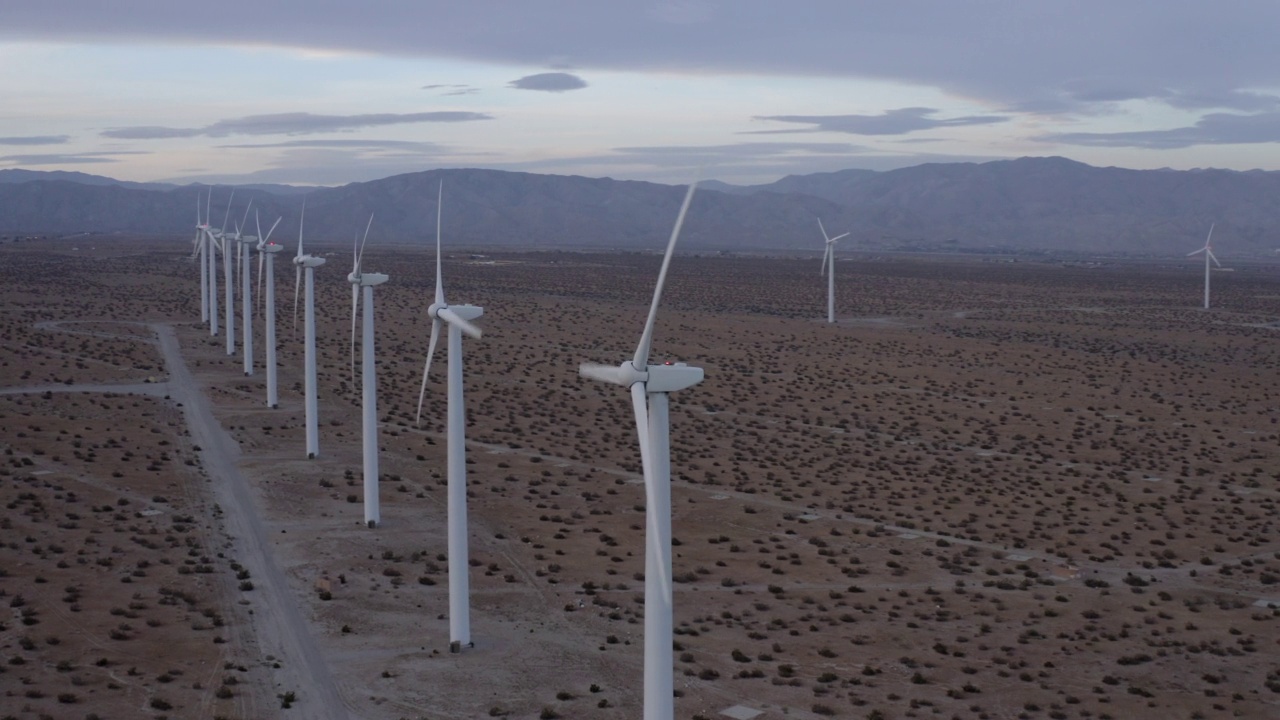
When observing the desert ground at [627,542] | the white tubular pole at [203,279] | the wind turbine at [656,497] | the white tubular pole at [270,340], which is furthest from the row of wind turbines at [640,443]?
the white tubular pole at [203,279]

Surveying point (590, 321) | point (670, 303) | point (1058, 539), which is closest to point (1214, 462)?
point (1058, 539)

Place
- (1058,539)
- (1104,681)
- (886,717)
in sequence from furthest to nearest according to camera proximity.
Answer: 1. (1058,539)
2. (1104,681)
3. (886,717)

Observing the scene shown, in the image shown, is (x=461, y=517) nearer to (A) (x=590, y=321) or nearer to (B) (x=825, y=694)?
(B) (x=825, y=694)

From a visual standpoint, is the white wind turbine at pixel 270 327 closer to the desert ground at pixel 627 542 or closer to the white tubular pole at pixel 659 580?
the desert ground at pixel 627 542

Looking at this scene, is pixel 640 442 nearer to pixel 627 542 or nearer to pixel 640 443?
pixel 640 443

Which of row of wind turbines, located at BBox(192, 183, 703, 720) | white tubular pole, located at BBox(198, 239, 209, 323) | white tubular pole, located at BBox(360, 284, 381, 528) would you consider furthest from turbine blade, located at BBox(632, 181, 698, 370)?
white tubular pole, located at BBox(198, 239, 209, 323)

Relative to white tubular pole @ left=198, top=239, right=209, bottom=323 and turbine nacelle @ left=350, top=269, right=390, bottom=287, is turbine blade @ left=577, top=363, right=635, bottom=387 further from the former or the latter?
white tubular pole @ left=198, top=239, right=209, bottom=323

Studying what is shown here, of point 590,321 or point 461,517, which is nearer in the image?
point 461,517
